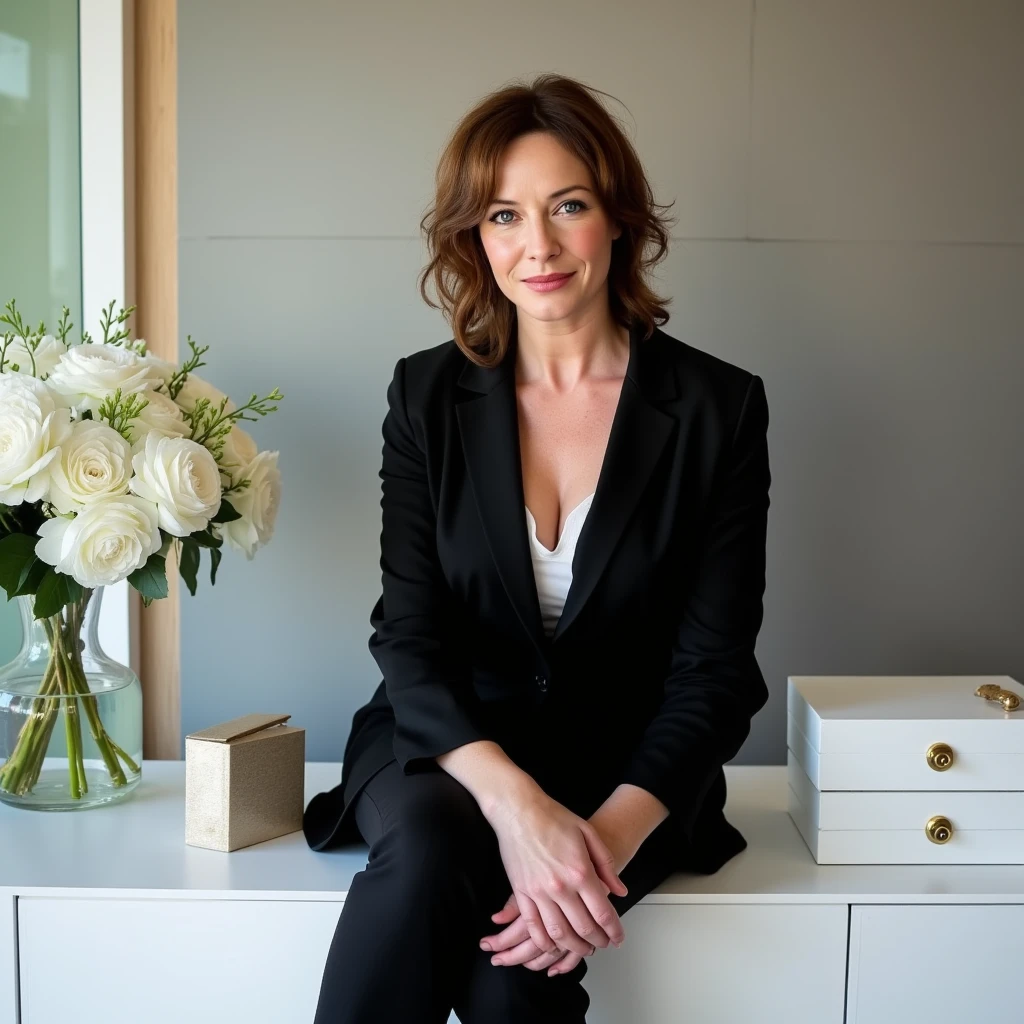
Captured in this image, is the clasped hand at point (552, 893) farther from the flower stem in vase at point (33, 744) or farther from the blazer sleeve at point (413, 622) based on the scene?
the flower stem in vase at point (33, 744)

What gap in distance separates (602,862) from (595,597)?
0.42 metres

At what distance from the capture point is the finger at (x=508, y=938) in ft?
5.03

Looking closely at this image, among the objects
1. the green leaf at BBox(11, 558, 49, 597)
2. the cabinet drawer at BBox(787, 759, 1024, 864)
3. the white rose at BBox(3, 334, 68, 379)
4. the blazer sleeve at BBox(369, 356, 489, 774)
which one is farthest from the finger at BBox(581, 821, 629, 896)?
the white rose at BBox(3, 334, 68, 379)

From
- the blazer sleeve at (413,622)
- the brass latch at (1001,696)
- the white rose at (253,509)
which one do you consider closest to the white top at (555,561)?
the blazer sleeve at (413,622)

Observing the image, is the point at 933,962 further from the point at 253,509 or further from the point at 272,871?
the point at 253,509

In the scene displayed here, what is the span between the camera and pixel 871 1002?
178 centimetres

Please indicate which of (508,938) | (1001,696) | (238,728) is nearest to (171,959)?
(238,728)

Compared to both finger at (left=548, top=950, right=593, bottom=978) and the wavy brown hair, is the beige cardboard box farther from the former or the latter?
the wavy brown hair

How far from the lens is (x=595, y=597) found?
1.83 meters

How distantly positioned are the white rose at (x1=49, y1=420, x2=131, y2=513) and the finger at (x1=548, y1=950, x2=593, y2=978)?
99 cm

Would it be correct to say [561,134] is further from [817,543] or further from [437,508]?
[817,543]

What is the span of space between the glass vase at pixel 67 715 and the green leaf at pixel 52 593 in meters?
0.06

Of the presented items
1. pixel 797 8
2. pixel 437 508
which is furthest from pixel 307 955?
pixel 797 8

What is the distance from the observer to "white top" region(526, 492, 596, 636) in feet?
6.13
